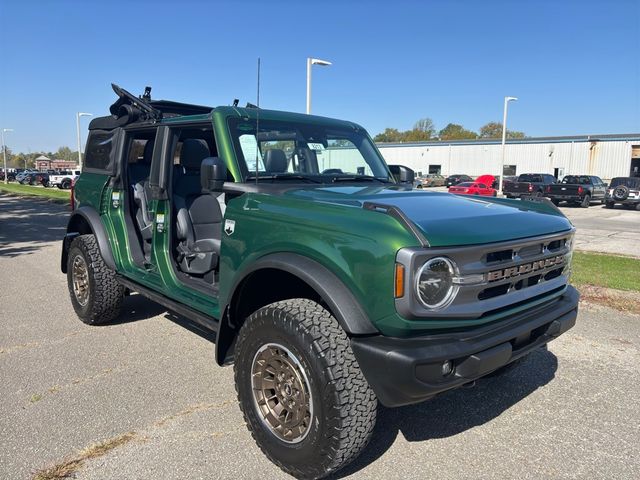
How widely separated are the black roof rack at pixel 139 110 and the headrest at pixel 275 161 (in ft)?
4.42

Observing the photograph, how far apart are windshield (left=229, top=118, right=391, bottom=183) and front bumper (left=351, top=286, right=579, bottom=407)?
5.24 ft

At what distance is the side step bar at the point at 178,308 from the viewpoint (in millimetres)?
3516

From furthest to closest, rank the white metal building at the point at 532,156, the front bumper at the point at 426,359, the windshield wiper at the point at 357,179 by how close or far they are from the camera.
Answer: the white metal building at the point at 532,156 < the windshield wiper at the point at 357,179 < the front bumper at the point at 426,359

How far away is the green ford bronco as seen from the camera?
241 cm

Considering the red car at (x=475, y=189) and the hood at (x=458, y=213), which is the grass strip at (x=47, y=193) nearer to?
the red car at (x=475, y=189)

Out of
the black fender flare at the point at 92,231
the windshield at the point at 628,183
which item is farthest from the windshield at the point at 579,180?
the black fender flare at the point at 92,231

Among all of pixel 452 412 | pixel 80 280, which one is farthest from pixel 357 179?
pixel 80 280

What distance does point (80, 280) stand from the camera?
531cm

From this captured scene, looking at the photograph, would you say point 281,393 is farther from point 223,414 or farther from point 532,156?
point 532,156

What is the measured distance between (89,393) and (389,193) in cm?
261

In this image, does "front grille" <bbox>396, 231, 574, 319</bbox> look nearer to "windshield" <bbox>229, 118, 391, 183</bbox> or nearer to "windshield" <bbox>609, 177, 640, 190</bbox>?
"windshield" <bbox>229, 118, 391, 183</bbox>

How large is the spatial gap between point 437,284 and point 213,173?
5.21ft

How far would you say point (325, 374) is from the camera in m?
2.46

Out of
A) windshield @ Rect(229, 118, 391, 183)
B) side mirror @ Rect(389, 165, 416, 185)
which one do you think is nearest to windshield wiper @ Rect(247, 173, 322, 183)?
windshield @ Rect(229, 118, 391, 183)
